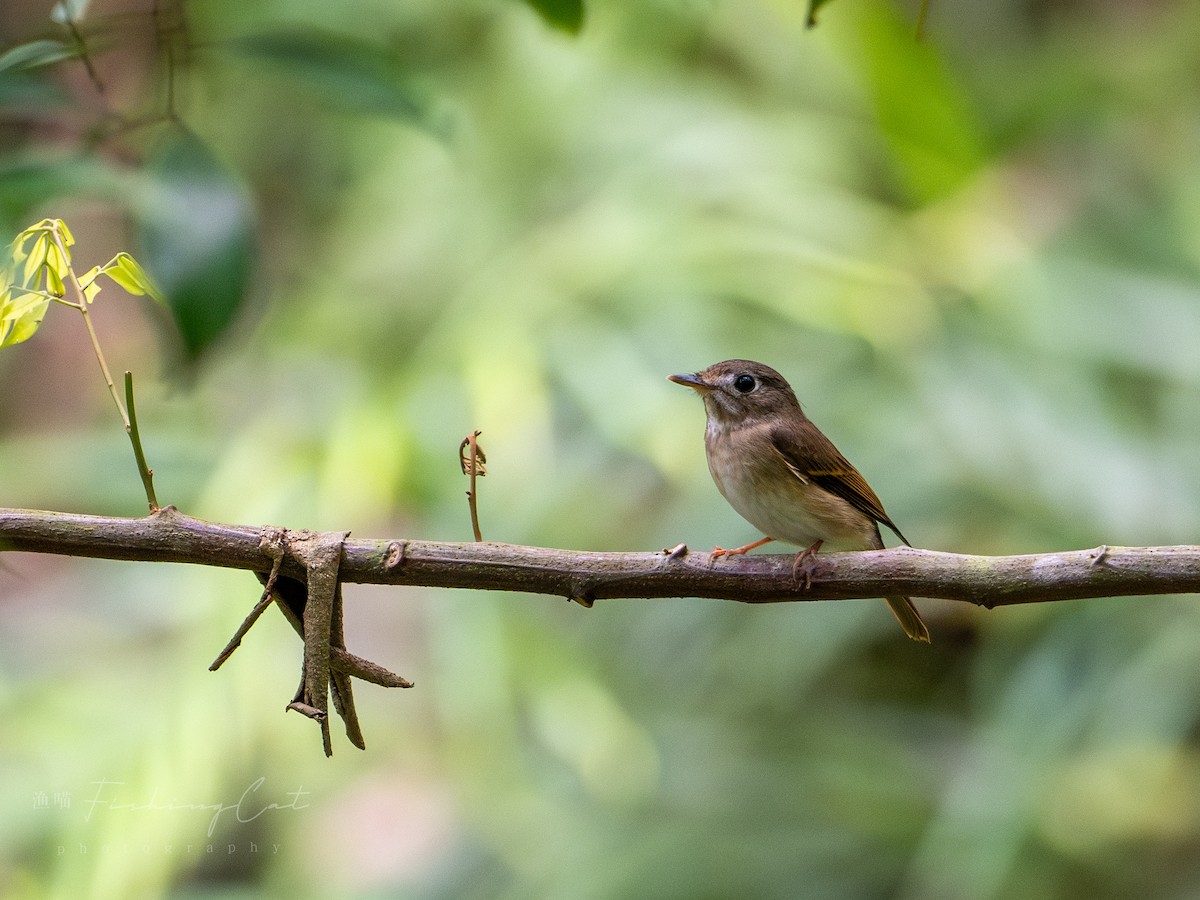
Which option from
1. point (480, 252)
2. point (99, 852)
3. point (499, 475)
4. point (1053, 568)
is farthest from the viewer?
point (480, 252)

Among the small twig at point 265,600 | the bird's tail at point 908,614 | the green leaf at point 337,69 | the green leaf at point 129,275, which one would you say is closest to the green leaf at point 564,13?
the green leaf at point 337,69

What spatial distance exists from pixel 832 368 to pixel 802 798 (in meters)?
1.61

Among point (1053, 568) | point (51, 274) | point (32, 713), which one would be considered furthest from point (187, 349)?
point (32, 713)

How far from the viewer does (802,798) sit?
421cm

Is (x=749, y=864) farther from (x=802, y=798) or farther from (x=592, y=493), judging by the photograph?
(x=592, y=493)

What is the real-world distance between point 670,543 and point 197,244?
8.92ft

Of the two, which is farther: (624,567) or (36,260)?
(624,567)

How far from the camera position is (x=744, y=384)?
267 centimetres

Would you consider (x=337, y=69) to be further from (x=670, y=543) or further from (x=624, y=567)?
(x=670, y=543)

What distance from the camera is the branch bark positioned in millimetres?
1277

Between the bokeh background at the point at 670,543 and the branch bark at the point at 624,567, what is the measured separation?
7.63ft

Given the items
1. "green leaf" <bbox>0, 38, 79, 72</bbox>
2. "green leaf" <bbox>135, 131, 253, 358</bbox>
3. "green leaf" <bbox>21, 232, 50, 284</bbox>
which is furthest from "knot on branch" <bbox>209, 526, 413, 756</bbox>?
"green leaf" <bbox>0, 38, 79, 72</bbox>

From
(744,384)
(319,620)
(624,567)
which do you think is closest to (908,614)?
(744,384)

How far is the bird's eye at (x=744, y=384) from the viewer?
2658mm
